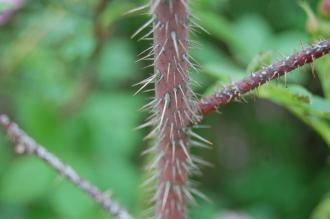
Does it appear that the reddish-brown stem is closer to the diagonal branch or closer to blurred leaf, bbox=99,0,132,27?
the diagonal branch

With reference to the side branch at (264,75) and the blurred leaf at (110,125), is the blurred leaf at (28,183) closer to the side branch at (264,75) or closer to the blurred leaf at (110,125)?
the blurred leaf at (110,125)

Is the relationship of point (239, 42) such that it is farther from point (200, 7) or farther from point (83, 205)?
point (83, 205)

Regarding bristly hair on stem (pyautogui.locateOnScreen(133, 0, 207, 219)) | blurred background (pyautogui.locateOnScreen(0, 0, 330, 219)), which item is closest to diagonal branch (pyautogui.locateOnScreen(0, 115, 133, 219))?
bristly hair on stem (pyautogui.locateOnScreen(133, 0, 207, 219))

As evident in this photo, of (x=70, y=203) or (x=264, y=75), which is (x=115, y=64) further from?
(x=264, y=75)

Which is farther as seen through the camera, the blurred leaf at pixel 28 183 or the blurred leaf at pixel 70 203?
the blurred leaf at pixel 28 183

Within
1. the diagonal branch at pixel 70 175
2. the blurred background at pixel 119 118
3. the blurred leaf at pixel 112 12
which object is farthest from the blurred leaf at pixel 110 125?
the diagonal branch at pixel 70 175

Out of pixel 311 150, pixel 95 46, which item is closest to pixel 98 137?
pixel 95 46
